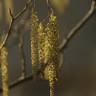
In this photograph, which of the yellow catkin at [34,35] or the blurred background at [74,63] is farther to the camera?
the blurred background at [74,63]

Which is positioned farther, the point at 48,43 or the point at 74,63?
the point at 74,63

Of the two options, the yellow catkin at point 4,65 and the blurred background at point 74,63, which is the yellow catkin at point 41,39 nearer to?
the yellow catkin at point 4,65

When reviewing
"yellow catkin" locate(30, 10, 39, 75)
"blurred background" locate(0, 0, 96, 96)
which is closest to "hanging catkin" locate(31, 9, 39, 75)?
"yellow catkin" locate(30, 10, 39, 75)

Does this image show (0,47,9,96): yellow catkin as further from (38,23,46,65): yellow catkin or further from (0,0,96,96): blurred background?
(0,0,96,96): blurred background

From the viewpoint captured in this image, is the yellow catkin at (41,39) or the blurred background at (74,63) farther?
the blurred background at (74,63)

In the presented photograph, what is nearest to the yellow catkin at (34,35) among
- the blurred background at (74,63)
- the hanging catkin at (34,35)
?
the hanging catkin at (34,35)

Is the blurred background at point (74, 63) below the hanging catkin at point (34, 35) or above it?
above

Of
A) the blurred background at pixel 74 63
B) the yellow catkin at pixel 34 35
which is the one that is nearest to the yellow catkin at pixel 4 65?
the yellow catkin at pixel 34 35

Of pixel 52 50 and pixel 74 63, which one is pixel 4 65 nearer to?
pixel 52 50

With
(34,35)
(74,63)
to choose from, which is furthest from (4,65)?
(74,63)

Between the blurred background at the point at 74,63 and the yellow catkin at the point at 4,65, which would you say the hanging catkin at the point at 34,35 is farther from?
the blurred background at the point at 74,63
